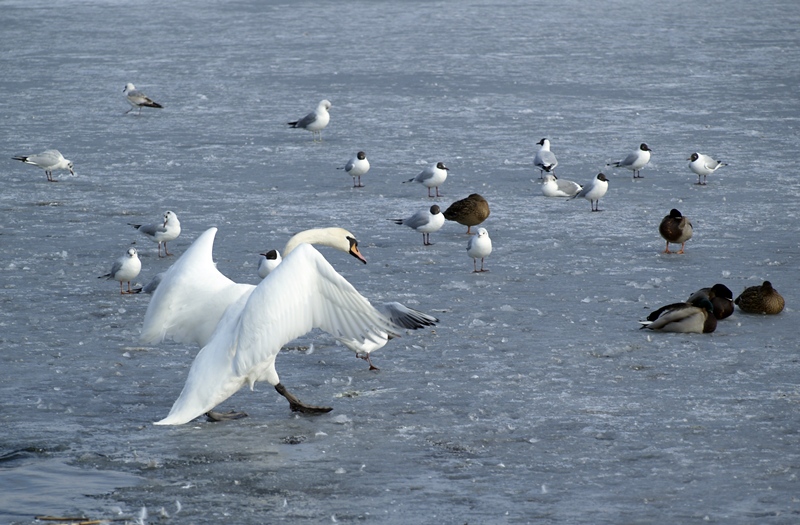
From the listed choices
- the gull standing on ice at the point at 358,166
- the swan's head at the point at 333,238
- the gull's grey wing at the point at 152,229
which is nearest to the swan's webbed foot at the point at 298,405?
the swan's head at the point at 333,238

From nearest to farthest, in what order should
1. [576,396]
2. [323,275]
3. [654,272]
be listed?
[323,275]
[576,396]
[654,272]

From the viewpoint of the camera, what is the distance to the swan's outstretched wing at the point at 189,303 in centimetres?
684

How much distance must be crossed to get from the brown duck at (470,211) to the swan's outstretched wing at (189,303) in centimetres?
480

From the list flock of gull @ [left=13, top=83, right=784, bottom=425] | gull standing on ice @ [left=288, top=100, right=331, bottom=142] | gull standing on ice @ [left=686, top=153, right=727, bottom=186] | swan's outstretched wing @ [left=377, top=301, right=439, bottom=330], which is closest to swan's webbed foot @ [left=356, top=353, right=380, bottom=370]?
flock of gull @ [left=13, top=83, right=784, bottom=425]

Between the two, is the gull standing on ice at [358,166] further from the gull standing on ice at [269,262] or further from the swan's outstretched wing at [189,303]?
the swan's outstretched wing at [189,303]

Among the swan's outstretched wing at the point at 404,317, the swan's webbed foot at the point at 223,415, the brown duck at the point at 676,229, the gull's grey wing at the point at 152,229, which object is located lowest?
the gull's grey wing at the point at 152,229

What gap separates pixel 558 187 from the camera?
42.1 ft

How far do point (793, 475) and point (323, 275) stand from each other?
265cm

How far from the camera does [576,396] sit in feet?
22.6

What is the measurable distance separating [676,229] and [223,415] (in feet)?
17.1

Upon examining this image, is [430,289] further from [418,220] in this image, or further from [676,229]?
[676,229]

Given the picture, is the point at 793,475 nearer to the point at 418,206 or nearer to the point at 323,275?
the point at 323,275

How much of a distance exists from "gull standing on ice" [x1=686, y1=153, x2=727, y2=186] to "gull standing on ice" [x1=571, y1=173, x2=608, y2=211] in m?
1.42

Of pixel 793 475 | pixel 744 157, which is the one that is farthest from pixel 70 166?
pixel 793 475
